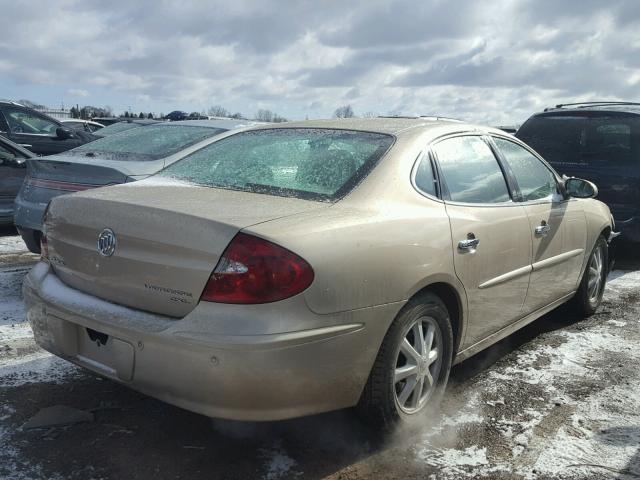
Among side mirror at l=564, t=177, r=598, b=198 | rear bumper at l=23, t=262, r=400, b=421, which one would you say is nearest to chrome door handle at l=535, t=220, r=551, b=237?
side mirror at l=564, t=177, r=598, b=198

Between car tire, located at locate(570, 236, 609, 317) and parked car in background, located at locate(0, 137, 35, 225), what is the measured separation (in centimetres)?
617

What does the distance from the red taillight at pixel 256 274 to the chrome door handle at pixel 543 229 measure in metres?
2.13

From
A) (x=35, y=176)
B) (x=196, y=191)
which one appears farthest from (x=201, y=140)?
(x=196, y=191)

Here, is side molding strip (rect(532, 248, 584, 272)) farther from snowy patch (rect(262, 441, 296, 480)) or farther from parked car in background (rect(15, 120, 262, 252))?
parked car in background (rect(15, 120, 262, 252))

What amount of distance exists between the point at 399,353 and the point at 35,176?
381 centimetres

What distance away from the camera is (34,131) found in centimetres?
1034

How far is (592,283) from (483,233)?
88.5 inches

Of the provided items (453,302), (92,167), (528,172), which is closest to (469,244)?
(453,302)

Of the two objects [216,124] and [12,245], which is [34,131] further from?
[216,124]

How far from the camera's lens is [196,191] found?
310 centimetres

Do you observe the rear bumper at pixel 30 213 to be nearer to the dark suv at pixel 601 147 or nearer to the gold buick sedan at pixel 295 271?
the gold buick sedan at pixel 295 271

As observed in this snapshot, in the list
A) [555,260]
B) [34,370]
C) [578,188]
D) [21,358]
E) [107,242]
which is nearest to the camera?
[107,242]

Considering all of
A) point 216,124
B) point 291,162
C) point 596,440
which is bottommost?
point 596,440

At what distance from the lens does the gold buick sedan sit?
2.49 meters
